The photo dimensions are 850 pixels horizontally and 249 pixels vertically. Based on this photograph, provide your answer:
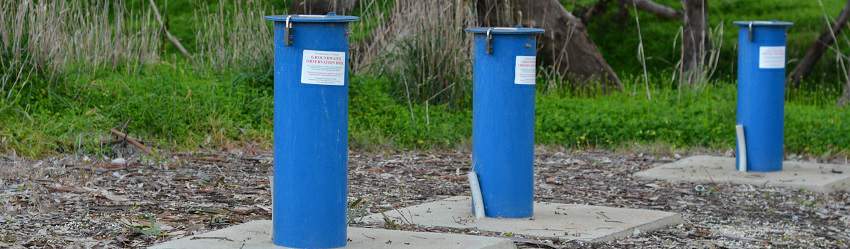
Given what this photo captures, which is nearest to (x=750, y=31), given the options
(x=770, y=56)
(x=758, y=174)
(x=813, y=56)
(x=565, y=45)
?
(x=770, y=56)

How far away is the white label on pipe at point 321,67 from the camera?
17.3 feet

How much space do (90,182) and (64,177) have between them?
0.29 meters

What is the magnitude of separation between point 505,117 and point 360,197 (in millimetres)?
1322

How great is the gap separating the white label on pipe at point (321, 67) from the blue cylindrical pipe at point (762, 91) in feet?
14.6

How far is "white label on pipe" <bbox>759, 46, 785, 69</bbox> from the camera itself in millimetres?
9008

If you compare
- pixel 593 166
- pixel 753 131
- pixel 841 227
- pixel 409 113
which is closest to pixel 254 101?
pixel 409 113

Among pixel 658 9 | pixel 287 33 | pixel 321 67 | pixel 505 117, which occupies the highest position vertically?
pixel 658 9

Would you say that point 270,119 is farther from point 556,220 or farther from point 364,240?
point 364,240

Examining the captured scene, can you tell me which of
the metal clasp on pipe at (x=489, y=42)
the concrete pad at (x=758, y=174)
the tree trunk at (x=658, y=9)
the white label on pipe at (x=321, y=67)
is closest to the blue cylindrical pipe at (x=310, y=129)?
the white label on pipe at (x=321, y=67)

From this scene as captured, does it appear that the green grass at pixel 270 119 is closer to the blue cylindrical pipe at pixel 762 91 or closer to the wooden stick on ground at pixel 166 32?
the wooden stick on ground at pixel 166 32

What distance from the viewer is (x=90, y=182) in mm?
7758

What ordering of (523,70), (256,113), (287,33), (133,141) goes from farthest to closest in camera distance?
(256,113) < (133,141) < (523,70) < (287,33)

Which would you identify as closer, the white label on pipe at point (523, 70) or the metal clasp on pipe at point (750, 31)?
the white label on pipe at point (523, 70)

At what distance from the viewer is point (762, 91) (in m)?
9.07
